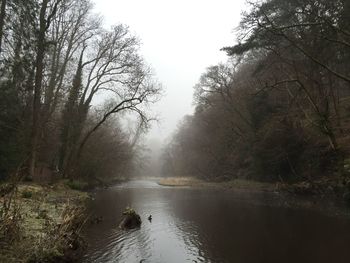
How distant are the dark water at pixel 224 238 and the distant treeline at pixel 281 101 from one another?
261 inches

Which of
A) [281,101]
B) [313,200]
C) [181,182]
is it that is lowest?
[313,200]

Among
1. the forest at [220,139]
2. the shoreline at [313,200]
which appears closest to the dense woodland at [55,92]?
the forest at [220,139]

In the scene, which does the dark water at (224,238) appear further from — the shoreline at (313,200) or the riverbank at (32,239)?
the shoreline at (313,200)

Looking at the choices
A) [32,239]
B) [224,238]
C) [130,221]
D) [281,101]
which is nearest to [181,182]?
[281,101]

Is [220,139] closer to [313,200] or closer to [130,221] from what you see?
[313,200]

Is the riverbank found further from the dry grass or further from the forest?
the dry grass

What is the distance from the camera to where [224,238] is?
1133 cm

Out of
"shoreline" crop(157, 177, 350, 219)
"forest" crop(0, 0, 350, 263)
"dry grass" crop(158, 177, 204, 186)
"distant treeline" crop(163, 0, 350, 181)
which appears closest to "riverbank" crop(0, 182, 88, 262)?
"forest" crop(0, 0, 350, 263)

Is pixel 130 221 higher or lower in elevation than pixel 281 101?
lower

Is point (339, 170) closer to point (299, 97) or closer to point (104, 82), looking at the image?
point (299, 97)

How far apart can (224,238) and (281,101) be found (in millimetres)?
25506

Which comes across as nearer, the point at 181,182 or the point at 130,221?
the point at 130,221

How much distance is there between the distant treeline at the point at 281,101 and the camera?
18391mm

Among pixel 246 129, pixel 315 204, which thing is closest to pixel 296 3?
pixel 315 204
